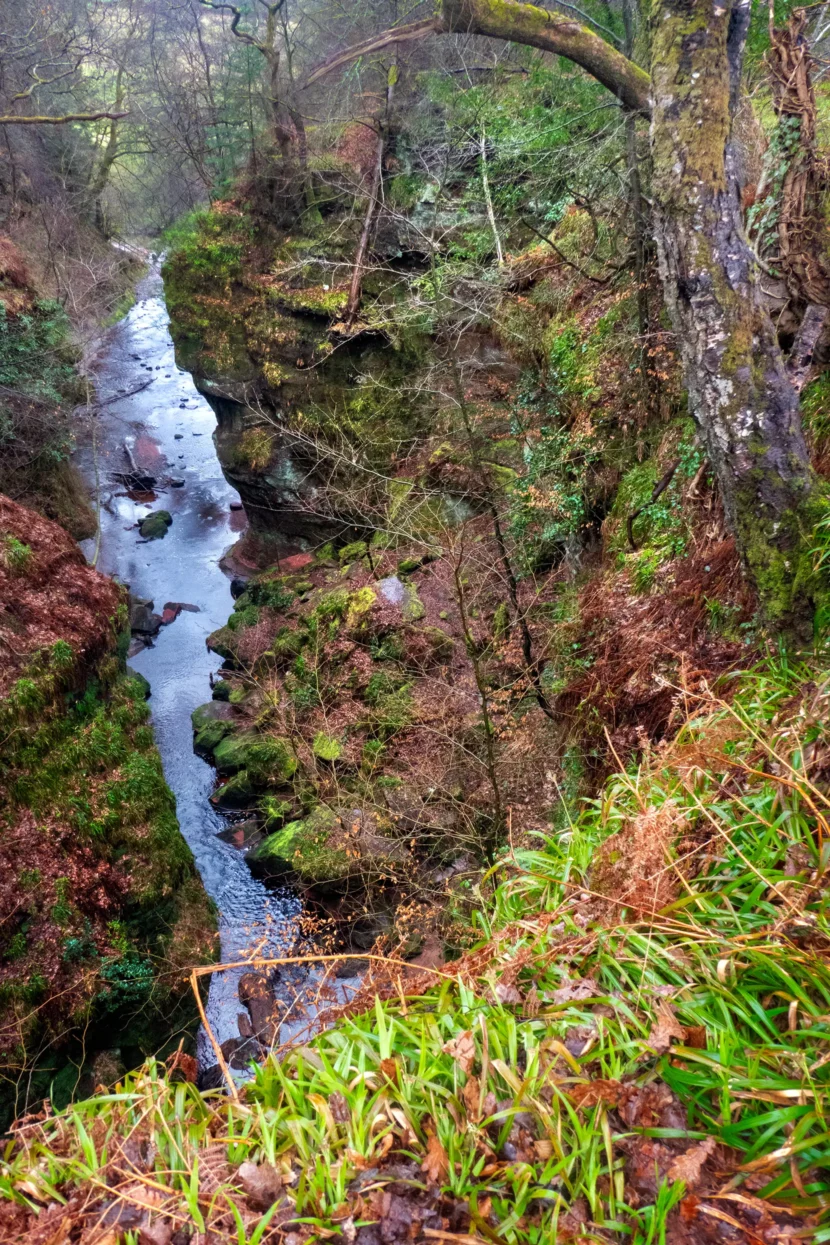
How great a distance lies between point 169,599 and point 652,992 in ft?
59.4

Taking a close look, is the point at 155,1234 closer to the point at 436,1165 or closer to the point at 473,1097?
the point at 436,1165

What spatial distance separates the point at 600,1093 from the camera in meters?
1.57

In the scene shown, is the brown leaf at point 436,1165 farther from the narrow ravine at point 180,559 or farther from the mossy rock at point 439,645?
the mossy rock at point 439,645

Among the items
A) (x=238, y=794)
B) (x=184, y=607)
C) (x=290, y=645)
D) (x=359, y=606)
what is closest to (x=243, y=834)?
(x=238, y=794)

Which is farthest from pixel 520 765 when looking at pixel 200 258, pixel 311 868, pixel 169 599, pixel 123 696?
pixel 200 258

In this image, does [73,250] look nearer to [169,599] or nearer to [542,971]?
[169,599]

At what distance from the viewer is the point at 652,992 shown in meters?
1.74

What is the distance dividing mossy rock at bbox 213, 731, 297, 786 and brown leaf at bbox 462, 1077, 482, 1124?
30.4 feet

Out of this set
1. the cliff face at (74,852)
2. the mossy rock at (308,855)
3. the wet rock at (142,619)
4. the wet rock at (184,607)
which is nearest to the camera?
the cliff face at (74,852)

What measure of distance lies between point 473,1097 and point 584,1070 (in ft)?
1.01

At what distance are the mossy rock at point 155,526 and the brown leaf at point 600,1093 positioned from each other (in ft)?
69.1

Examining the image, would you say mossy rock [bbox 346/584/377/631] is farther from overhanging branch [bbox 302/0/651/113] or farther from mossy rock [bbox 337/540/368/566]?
overhanging branch [bbox 302/0/651/113]

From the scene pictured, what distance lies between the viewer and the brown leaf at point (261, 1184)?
1.60 meters

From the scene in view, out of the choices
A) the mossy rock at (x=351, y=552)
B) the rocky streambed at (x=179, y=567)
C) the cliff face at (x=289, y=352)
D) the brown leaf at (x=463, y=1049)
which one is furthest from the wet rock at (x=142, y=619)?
the brown leaf at (x=463, y=1049)
